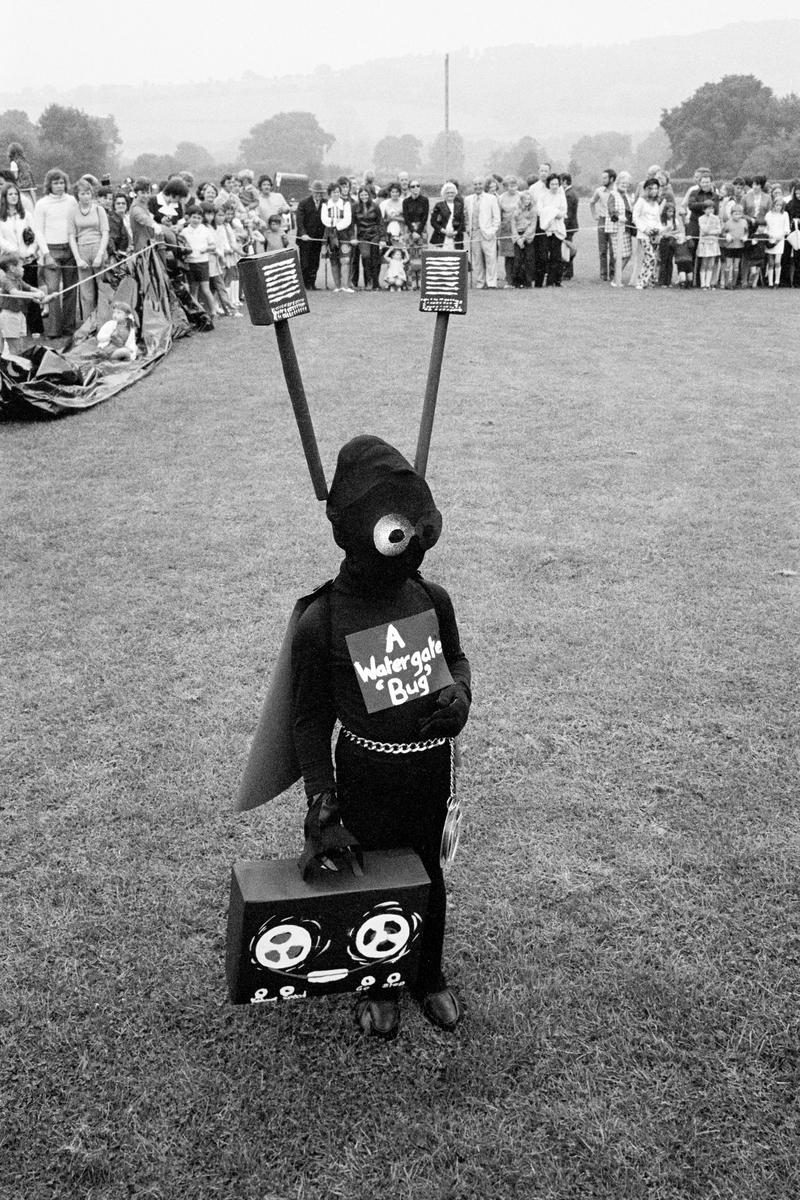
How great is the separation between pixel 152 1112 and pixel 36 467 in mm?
6755

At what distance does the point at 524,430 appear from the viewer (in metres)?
9.67

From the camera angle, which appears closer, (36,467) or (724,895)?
(724,895)

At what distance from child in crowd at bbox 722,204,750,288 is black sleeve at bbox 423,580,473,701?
17.5 m

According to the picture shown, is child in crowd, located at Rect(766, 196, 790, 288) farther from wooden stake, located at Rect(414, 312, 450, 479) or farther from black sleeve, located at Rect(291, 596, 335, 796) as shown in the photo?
black sleeve, located at Rect(291, 596, 335, 796)

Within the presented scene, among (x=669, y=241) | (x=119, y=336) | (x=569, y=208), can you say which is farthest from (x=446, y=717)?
(x=569, y=208)

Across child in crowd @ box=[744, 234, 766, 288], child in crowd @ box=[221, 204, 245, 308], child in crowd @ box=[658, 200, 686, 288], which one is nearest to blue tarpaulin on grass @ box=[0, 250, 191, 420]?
child in crowd @ box=[221, 204, 245, 308]

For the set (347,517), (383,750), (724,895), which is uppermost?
(347,517)

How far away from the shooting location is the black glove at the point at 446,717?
9.11ft

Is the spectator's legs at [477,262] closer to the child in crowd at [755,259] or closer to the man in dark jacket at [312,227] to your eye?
the man in dark jacket at [312,227]

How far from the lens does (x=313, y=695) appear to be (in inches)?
113

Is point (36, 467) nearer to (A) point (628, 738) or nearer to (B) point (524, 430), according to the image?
(B) point (524, 430)

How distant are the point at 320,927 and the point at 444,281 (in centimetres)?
179

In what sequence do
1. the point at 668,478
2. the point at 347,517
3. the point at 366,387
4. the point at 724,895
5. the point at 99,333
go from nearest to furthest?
the point at 347,517, the point at 724,895, the point at 668,478, the point at 366,387, the point at 99,333

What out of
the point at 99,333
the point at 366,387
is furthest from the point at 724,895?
the point at 99,333
